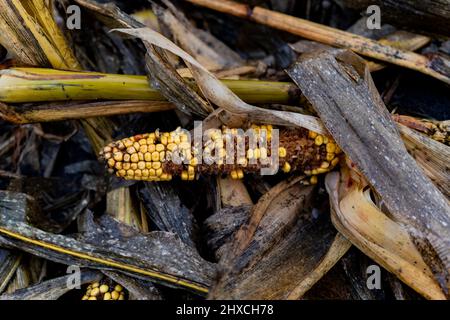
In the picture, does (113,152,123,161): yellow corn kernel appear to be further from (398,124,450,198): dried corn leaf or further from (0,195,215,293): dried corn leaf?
(398,124,450,198): dried corn leaf

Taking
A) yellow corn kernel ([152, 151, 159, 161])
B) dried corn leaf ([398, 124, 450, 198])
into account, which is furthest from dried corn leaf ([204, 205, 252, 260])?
dried corn leaf ([398, 124, 450, 198])

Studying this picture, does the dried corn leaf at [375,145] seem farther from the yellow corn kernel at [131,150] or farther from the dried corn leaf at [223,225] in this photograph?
the yellow corn kernel at [131,150]

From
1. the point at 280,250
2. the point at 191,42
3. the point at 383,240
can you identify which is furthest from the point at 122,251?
the point at 191,42

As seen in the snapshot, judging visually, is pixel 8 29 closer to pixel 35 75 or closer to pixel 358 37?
pixel 35 75

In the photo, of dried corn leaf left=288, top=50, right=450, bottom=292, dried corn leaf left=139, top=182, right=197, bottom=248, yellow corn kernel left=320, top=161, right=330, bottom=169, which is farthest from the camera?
dried corn leaf left=139, top=182, right=197, bottom=248

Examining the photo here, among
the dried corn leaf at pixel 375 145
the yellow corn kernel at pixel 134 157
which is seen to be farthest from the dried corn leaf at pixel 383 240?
the yellow corn kernel at pixel 134 157

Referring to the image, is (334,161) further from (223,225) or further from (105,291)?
(105,291)
